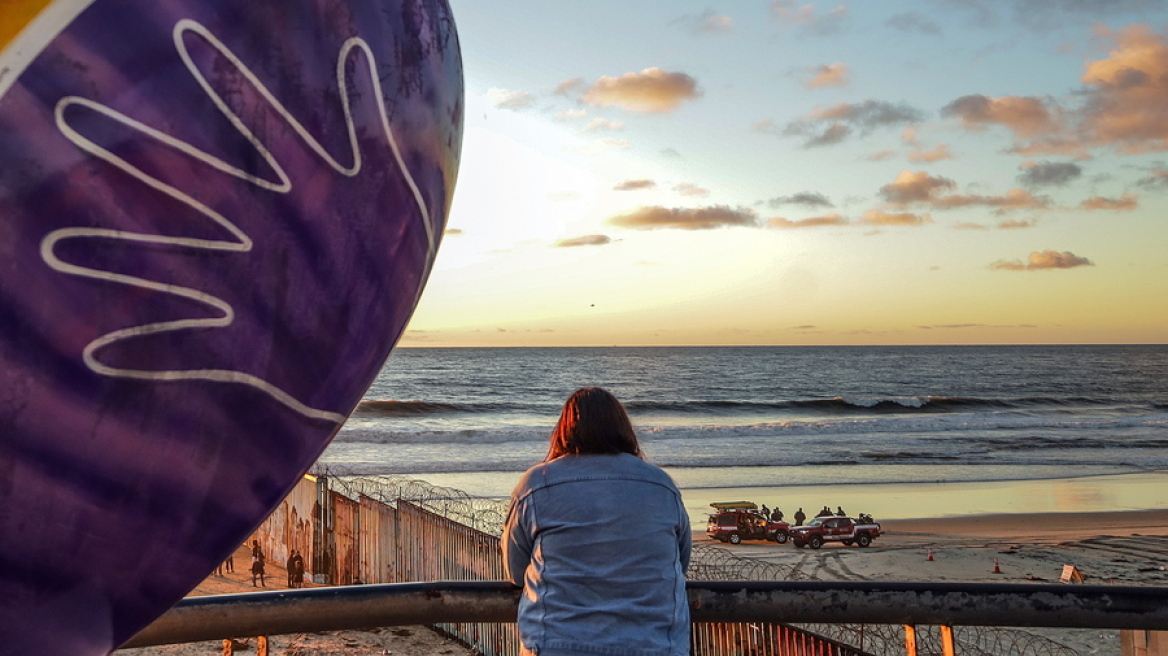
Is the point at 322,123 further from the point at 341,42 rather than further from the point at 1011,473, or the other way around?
the point at 1011,473

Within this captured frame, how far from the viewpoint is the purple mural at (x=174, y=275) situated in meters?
0.68

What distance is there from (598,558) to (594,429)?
0.33 m

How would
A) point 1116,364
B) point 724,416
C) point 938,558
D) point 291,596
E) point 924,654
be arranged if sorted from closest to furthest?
1. point 291,596
2. point 924,654
3. point 938,558
4. point 724,416
5. point 1116,364

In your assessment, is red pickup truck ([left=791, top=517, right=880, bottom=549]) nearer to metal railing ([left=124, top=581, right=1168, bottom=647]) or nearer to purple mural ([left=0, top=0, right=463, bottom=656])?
metal railing ([left=124, top=581, right=1168, bottom=647])

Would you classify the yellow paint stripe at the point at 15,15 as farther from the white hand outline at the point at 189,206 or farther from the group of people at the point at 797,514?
the group of people at the point at 797,514

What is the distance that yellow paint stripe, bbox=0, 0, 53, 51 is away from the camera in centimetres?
68

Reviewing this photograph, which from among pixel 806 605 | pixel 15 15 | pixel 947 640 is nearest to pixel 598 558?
pixel 806 605

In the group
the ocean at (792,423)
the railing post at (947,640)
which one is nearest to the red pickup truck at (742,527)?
the ocean at (792,423)

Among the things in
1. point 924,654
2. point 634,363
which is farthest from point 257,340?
point 634,363

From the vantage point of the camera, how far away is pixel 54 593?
0.75 metres

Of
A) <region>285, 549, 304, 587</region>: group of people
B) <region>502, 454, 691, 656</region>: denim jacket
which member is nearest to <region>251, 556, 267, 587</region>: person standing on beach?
<region>285, 549, 304, 587</region>: group of people

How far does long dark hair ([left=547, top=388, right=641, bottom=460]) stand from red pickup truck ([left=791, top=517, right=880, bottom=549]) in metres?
19.9

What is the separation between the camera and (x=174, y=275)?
0.72 meters

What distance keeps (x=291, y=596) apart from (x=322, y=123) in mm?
1402
